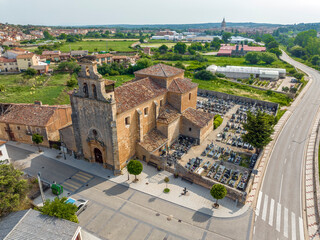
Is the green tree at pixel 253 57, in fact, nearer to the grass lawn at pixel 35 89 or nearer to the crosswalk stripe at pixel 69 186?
the grass lawn at pixel 35 89

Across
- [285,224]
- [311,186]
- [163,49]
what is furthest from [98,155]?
[163,49]

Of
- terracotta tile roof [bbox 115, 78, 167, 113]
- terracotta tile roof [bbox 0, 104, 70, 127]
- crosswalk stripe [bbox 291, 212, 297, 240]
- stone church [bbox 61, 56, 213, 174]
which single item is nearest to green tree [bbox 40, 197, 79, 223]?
stone church [bbox 61, 56, 213, 174]

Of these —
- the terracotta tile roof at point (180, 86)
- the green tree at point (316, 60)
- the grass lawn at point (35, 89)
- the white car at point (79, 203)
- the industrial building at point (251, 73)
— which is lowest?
the grass lawn at point (35, 89)

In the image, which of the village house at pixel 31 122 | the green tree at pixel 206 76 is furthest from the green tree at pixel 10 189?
the green tree at pixel 206 76

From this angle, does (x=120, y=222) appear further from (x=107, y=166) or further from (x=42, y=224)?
(x=107, y=166)

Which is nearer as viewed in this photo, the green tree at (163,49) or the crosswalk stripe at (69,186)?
the crosswalk stripe at (69,186)

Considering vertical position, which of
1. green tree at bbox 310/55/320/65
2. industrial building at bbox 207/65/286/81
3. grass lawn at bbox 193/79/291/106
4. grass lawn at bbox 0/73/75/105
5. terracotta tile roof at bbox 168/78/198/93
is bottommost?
grass lawn at bbox 193/79/291/106

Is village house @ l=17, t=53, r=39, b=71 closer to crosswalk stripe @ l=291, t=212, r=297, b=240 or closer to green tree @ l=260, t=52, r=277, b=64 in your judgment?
crosswalk stripe @ l=291, t=212, r=297, b=240

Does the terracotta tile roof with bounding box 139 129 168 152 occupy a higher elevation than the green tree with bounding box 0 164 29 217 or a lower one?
lower
